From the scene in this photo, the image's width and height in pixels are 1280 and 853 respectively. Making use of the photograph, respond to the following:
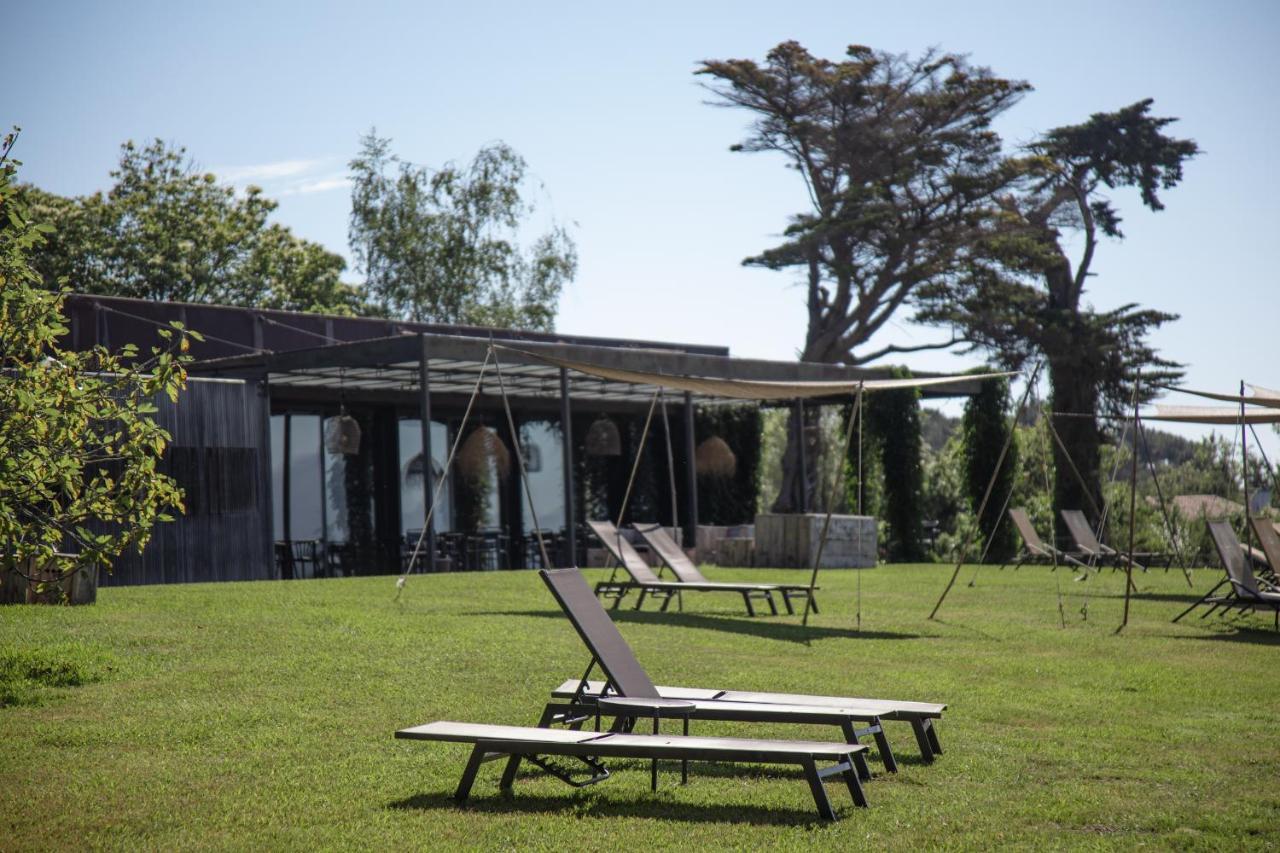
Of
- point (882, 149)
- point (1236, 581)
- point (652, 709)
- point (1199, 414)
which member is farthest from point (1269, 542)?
point (882, 149)

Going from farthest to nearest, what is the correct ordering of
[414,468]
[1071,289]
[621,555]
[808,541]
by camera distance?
[1071,289] → [414,468] → [808,541] → [621,555]

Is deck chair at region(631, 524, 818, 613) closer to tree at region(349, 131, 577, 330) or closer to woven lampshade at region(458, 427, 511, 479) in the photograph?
woven lampshade at region(458, 427, 511, 479)

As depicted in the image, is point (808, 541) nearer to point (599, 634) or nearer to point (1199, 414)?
point (1199, 414)

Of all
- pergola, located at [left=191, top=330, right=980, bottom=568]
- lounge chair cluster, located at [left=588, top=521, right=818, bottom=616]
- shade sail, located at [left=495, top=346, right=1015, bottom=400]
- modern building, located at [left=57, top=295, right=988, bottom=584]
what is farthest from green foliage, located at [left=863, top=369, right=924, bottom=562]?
shade sail, located at [left=495, top=346, right=1015, bottom=400]

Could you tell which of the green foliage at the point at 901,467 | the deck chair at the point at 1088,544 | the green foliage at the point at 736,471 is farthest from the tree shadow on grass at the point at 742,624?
the green foliage at the point at 736,471

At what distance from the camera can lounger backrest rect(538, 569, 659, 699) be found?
565cm

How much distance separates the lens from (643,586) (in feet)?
40.2

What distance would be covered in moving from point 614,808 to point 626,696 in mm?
686

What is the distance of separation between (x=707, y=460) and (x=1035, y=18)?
30.2 feet

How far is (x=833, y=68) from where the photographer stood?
86.0 feet

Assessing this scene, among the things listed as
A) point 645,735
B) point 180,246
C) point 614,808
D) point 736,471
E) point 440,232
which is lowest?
point 614,808

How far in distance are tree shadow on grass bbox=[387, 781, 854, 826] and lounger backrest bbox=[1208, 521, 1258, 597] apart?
280 inches

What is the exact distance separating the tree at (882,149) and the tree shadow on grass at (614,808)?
2055 centimetres

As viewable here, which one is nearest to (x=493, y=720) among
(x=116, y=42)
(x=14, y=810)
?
(x=14, y=810)
